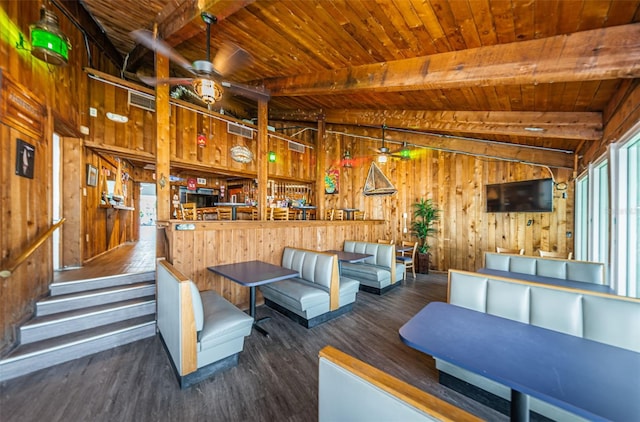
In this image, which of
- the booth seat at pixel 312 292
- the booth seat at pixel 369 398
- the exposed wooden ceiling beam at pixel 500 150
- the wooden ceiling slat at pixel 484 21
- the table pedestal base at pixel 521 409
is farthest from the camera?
the exposed wooden ceiling beam at pixel 500 150

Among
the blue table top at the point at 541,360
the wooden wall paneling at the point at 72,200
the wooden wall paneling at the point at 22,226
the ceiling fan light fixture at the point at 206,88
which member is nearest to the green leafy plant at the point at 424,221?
the blue table top at the point at 541,360

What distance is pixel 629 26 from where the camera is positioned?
1973 millimetres

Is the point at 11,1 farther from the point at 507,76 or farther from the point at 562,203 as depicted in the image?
the point at 562,203

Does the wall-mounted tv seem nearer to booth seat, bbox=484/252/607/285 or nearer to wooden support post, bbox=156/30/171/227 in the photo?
booth seat, bbox=484/252/607/285

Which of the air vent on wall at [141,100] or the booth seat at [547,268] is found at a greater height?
the air vent on wall at [141,100]

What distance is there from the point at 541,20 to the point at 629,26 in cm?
64

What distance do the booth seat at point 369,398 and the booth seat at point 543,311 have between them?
978 mm

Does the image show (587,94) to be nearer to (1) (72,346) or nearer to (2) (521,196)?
(2) (521,196)

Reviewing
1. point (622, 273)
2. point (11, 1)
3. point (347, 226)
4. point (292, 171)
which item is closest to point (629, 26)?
point (622, 273)

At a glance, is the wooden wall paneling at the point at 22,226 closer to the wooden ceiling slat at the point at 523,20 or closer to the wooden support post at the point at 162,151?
the wooden support post at the point at 162,151

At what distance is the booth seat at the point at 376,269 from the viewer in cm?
457

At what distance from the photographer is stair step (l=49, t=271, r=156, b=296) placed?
3.04 metres

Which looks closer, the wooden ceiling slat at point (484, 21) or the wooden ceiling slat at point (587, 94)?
the wooden ceiling slat at point (484, 21)

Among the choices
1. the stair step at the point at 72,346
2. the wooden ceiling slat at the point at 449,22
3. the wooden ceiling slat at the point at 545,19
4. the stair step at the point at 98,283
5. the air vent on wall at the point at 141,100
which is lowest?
the stair step at the point at 72,346
